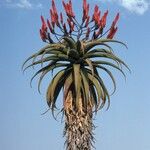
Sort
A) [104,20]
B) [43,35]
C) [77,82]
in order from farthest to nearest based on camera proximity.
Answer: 1. [43,35]
2. [104,20]
3. [77,82]

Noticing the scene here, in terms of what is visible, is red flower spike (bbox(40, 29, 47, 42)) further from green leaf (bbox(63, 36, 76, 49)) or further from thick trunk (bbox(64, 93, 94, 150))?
thick trunk (bbox(64, 93, 94, 150))

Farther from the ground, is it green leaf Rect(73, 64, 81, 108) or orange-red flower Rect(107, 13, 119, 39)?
orange-red flower Rect(107, 13, 119, 39)

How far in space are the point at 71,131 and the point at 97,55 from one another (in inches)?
195

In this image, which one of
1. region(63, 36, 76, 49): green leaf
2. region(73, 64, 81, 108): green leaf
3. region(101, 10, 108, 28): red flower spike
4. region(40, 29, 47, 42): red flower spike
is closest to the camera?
region(73, 64, 81, 108): green leaf

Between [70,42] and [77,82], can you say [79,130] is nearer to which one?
[77,82]

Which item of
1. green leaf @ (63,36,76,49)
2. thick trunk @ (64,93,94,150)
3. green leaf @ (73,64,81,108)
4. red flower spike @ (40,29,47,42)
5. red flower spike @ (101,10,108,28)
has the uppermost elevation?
red flower spike @ (101,10,108,28)

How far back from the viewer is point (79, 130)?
46219mm

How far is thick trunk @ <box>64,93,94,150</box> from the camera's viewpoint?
46.0 meters

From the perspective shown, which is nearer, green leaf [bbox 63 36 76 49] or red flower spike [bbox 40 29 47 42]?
green leaf [bbox 63 36 76 49]

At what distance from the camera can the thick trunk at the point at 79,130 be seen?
46.0 meters

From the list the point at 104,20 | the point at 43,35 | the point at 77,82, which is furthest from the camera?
the point at 43,35

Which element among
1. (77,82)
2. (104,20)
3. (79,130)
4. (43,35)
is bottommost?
(79,130)

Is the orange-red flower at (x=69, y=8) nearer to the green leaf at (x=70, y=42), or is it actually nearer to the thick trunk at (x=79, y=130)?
the green leaf at (x=70, y=42)

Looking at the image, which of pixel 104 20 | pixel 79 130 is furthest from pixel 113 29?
pixel 79 130
